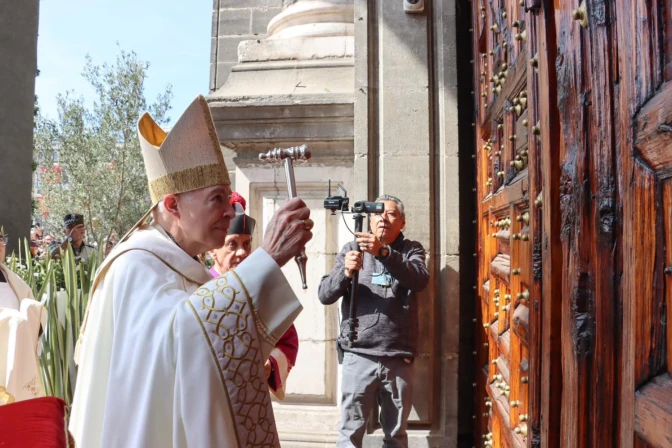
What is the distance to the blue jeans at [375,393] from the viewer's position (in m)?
3.75

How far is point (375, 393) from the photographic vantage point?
3809 mm

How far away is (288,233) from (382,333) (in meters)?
2.09

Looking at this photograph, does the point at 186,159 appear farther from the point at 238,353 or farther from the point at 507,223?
the point at 507,223

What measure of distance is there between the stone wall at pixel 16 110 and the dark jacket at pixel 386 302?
1452cm

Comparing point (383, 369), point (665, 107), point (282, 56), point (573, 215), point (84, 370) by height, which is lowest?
point (383, 369)

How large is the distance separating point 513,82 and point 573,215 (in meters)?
1.07

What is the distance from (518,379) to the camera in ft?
7.50

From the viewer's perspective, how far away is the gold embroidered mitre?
1.98m

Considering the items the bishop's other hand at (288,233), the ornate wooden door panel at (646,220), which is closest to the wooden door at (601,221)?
the ornate wooden door panel at (646,220)

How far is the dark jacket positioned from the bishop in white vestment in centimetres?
183

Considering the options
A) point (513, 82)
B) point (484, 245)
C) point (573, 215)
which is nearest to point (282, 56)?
point (484, 245)

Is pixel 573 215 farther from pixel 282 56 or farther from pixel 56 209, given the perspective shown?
pixel 56 209

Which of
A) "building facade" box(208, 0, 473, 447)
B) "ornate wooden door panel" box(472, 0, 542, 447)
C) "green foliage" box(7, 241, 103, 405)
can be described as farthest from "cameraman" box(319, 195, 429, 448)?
"green foliage" box(7, 241, 103, 405)

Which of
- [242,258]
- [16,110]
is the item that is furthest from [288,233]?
[16,110]
